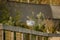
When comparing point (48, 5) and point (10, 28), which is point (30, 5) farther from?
point (10, 28)

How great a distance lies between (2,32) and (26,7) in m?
4.72

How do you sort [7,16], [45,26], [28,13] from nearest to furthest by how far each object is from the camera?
[45,26] → [7,16] → [28,13]

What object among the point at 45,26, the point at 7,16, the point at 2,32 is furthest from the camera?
the point at 7,16

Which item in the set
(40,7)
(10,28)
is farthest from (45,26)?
(10,28)

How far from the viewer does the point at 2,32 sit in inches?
72.3

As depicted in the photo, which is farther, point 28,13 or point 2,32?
point 28,13

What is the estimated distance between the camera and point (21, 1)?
21.2 feet

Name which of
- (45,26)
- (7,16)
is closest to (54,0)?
(45,26)

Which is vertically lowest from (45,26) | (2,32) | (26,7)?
(45,26)

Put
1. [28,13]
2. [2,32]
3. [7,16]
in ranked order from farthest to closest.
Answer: [28,13]
[7,16]
[2,32]

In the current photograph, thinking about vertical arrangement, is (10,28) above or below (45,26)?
above

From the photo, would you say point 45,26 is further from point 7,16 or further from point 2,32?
point 2,32

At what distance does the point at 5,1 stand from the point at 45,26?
1769 mm

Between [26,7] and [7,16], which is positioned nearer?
[7,16]
